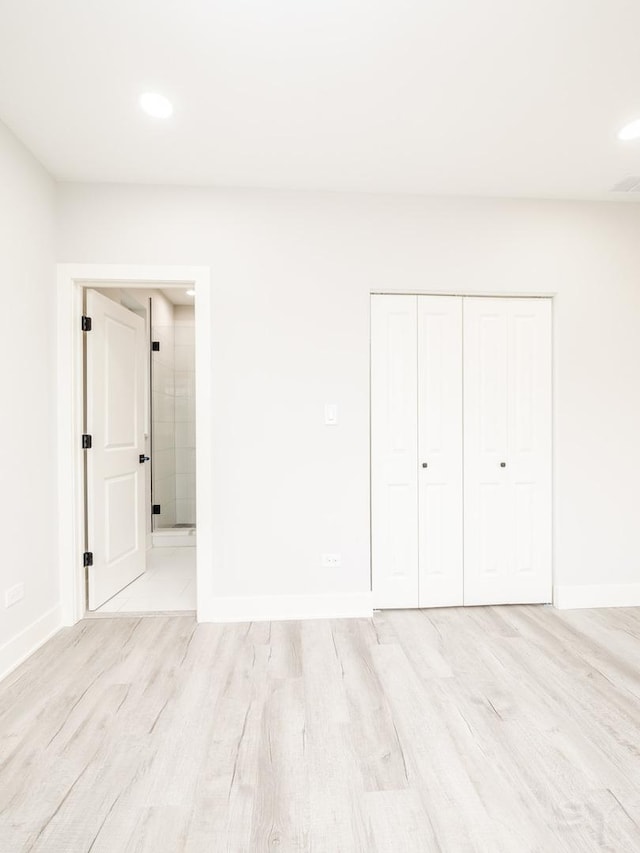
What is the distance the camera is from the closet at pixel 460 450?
114 inches

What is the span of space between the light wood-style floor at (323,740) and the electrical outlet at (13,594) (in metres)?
0.32

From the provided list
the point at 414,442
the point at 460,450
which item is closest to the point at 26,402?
the point at 414,442

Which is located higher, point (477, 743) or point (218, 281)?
point (218, 281)

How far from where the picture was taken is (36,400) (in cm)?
247

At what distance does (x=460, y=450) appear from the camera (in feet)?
9.62

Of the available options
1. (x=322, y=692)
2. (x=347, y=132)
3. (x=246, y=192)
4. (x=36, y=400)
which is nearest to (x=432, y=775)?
(x=322, y=692)

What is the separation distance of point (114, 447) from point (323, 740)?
2239 millimetres

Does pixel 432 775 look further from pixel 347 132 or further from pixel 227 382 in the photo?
pixel 347 132

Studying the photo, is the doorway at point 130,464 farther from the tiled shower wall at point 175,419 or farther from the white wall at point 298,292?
the white wall at point 298,292

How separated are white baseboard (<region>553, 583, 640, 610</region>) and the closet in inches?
3.7

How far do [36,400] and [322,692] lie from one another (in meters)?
2.07

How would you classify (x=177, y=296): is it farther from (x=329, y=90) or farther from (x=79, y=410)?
(x=329, y=90)

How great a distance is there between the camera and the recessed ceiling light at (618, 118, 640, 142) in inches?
86.2

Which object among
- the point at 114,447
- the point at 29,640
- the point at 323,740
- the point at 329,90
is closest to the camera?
the point at 323,740
